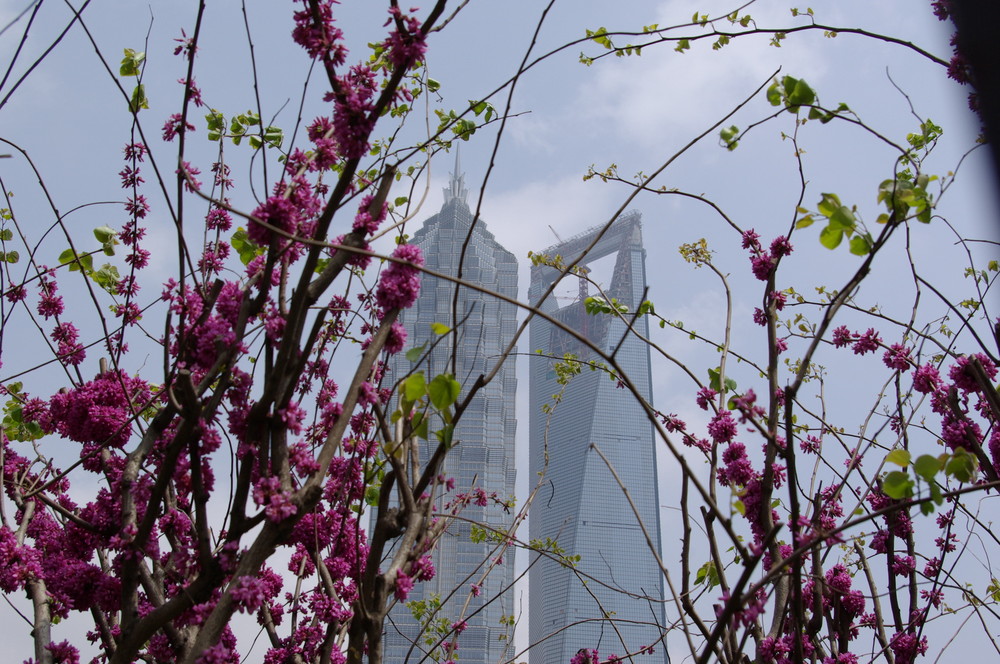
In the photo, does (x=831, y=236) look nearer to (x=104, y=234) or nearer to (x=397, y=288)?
(x=397, y=288)

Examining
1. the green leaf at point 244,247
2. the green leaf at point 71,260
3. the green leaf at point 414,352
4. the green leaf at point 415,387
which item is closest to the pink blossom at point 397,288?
the green leaf at point 414,352

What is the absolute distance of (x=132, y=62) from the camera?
3.22 meters

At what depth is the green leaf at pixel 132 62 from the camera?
3217 mm

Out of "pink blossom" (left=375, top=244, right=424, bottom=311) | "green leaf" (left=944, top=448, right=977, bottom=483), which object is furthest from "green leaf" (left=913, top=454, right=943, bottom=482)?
"pink blossom" (left=375, top=244, right=424, bottom=311)

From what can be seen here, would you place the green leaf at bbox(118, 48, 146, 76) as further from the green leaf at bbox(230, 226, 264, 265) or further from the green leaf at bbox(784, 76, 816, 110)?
the green leaf at bbox(784, 76, 816, 110)

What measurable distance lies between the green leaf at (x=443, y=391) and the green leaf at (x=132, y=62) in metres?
2.23

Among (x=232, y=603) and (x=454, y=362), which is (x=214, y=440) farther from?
(x=454, y=362)

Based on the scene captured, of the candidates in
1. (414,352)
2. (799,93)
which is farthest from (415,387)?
(799,93)

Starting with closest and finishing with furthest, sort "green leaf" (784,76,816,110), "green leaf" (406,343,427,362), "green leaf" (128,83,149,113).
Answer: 1. "green leaf" (406,343,427,362)
2. "green leaf" (784,76,816,110)
3. "green leaf" (128,83,149,113)

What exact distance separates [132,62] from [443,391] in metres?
2.27

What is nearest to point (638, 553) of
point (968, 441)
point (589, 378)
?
point (589, 378)

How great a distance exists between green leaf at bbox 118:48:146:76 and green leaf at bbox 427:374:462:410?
2232 mm

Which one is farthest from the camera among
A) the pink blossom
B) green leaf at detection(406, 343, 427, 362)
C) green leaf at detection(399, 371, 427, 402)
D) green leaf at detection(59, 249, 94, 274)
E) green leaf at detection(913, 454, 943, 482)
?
green leaf at detection(59, 249, 94, 274)

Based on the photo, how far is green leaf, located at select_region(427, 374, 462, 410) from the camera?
1.88 metres
